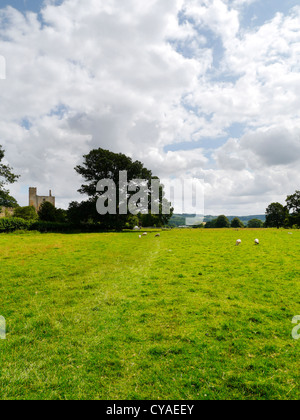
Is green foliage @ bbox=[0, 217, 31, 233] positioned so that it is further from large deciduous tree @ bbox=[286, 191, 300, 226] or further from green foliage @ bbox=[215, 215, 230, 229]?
green foliage @ bbox=[215, 215, 230, 229]

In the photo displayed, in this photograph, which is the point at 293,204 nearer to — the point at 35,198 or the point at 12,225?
the point at 12,225

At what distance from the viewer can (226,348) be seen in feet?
19.3

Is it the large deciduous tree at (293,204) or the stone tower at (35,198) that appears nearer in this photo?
the large deciduous tree at (293,204)

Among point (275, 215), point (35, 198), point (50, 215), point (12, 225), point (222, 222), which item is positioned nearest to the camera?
point (12, 225)

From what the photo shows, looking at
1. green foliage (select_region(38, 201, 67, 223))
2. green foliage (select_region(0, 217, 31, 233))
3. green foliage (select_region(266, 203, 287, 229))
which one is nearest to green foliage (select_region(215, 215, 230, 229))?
green foliage (select_region(266, 203, 287, 229))

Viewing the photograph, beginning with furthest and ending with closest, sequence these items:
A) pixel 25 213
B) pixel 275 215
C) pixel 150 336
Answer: pixel 275 215 < pixel 25 213 < pixel 150 336

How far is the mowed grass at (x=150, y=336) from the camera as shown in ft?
15.2

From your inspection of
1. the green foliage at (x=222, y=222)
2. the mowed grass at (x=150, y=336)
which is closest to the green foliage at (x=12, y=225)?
the mowed grass at (x=150, y=336)

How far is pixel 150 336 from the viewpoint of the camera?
21.3 ft

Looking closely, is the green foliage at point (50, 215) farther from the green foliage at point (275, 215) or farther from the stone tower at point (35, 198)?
the green foliage at point (275, 215)

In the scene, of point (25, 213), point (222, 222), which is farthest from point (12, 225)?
point (222, 222)
